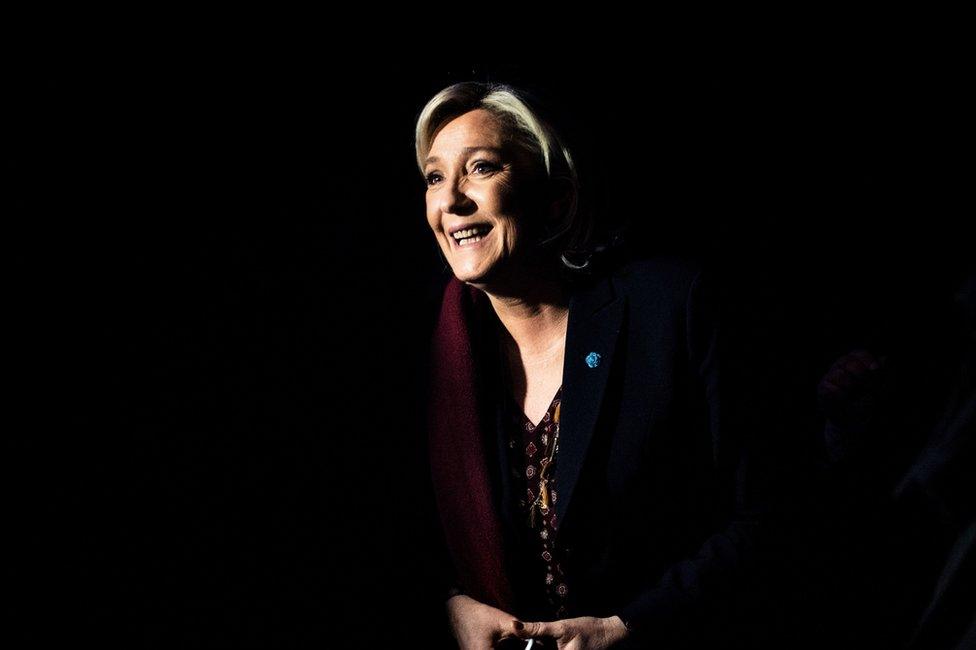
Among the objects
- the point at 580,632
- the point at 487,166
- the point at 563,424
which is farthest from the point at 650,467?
the point at 487,166

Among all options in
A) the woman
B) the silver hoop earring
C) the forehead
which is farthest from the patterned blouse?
the forehead

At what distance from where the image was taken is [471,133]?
1.28 m

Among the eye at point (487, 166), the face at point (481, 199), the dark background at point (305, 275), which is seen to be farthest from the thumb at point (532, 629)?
the eye at point (487, 166)

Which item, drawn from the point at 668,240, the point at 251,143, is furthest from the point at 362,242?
the point at 668,240

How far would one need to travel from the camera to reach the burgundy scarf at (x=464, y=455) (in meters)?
1.30

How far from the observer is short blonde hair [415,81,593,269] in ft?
4.31

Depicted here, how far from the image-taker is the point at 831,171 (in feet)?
4.70

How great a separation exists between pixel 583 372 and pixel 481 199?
400 mm

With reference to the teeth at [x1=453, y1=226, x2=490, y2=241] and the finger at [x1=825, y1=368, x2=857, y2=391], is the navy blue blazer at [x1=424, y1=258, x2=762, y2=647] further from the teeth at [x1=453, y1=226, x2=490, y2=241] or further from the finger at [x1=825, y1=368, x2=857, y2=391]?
the finger at [x1=825, y1=368, x2=857, y2=391]

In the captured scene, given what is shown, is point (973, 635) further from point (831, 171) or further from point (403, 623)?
point (403, 623)

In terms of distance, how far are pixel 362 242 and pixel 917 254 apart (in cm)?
124

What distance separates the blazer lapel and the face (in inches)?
7.2

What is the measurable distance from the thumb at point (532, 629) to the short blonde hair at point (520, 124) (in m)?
0.75

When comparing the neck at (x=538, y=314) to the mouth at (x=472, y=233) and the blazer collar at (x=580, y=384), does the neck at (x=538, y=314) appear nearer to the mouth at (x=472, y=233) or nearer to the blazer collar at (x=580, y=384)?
the blazer collar at (x=580, y=384)
